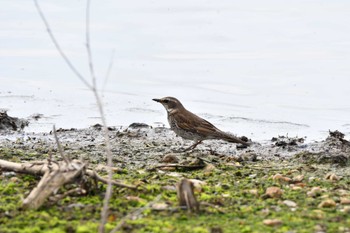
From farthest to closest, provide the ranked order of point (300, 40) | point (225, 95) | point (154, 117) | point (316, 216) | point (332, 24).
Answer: point (332, 24) < point (300, 40) < point (225, 95) < point (154, 117) < point (316, 216)

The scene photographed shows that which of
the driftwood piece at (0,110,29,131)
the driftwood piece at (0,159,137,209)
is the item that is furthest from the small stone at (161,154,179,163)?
the driftwood piece at (0,110,29,131)

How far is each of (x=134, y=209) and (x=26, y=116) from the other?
7.27 meters

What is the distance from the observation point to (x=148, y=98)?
51.3 feet

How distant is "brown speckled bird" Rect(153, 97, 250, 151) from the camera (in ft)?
38.9

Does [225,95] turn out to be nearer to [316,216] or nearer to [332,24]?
[332,24]

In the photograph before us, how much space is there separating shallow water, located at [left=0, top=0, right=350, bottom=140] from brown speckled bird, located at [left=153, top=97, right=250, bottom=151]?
47.6 inches

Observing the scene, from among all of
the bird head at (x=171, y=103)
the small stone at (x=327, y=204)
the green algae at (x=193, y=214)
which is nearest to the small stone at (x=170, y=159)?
the green algae at (x=193, y=214)

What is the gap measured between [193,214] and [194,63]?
35.3ft

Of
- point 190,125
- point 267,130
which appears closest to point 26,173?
point 190,125

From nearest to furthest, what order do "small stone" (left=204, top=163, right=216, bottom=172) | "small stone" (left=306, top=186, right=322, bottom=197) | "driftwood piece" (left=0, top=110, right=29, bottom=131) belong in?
"small stone" (left=306, top=186, right=322, bottom=197)
"small stone" (left=204, top=163, right=216, bottom=172)
"driftwood piece" (left=0, top=110, right=29, bottom=131)

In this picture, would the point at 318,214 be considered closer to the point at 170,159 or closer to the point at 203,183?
the point at 203,183

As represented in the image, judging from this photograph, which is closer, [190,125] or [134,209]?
[134,209]

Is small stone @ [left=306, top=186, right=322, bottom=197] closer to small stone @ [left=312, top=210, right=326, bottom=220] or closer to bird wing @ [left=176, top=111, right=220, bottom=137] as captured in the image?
small stone @ [left=312, top=210, right=326, bottom=220]

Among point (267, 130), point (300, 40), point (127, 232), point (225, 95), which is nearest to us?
point (127, 232)
